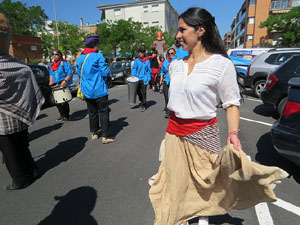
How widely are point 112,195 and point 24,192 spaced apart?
1.21 meters

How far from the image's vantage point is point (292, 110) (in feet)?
8.99

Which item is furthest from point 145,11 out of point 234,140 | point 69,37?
point 234,140

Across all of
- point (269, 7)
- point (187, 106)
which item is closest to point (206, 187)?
point (187, 106)

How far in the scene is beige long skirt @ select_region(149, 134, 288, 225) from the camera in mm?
1531

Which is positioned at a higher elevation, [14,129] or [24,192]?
[14,129]

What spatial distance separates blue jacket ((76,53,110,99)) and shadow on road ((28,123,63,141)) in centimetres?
184

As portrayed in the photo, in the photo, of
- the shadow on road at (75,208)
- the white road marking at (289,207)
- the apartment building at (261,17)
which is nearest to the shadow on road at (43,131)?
the shadow on road at (75,208)

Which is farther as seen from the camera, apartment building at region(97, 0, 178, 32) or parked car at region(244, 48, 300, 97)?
apartment building at region(97, 0, 178, 32)

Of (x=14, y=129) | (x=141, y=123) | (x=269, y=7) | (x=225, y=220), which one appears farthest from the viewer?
(x=269, y=7)

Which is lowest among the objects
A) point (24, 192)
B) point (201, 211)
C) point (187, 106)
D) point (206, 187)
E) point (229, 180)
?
point (24, 192)

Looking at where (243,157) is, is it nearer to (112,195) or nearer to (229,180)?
(229,180)

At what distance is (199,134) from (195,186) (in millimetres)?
502

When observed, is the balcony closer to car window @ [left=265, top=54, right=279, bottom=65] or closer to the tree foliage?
the tree foliage

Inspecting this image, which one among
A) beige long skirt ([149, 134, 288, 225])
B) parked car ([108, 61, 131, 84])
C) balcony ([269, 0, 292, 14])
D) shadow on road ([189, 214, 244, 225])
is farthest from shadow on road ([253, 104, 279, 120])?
balcony ([269, 0, 292, 14])
